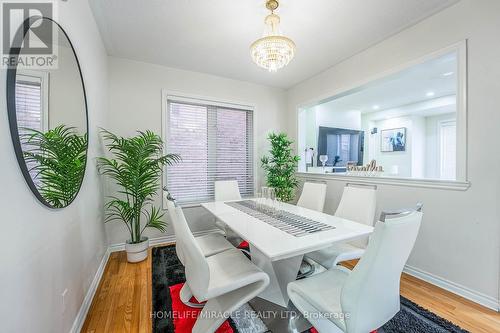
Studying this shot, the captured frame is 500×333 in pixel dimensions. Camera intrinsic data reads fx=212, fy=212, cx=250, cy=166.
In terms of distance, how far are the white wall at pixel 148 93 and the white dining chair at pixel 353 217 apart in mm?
2184

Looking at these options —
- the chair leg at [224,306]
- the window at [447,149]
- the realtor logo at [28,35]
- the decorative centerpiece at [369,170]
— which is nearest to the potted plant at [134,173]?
the realtor logo at [28,35]

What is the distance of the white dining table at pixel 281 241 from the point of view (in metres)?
1.30

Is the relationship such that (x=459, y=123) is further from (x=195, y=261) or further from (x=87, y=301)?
(x=87, y=301)

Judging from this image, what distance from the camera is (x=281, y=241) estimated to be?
4.56 ft

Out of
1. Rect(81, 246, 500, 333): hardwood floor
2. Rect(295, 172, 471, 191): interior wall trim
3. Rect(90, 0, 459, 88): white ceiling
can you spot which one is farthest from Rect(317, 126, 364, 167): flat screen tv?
Rect(81, 246, 500, 333): hardwood floor

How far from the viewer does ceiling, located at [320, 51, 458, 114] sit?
3.15m

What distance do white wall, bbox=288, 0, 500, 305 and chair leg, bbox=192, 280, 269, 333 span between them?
1.93 m

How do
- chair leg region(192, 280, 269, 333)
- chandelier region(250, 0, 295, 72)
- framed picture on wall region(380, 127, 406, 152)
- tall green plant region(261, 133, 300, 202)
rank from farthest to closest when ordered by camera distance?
framed picture on wall region(380, 127, 406, 152), tall green plant region(261, 133, 300, 202), chandelier region(250, 0, 295, 72), chair leg region(192, 280, 269, 333)

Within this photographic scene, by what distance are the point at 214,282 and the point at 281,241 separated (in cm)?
50

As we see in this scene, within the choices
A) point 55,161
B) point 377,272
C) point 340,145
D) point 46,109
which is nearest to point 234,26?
point 46,109

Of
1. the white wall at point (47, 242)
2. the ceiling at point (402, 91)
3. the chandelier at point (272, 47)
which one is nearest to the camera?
the white wall at point (47, 242)

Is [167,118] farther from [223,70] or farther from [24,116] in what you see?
[24,116]

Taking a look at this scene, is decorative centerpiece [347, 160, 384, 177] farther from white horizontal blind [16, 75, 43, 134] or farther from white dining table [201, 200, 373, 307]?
white horizontal blind [16, 75, 43, 134]

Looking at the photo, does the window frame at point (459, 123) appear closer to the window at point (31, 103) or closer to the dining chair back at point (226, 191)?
the dining chair back at point (226, 191)
